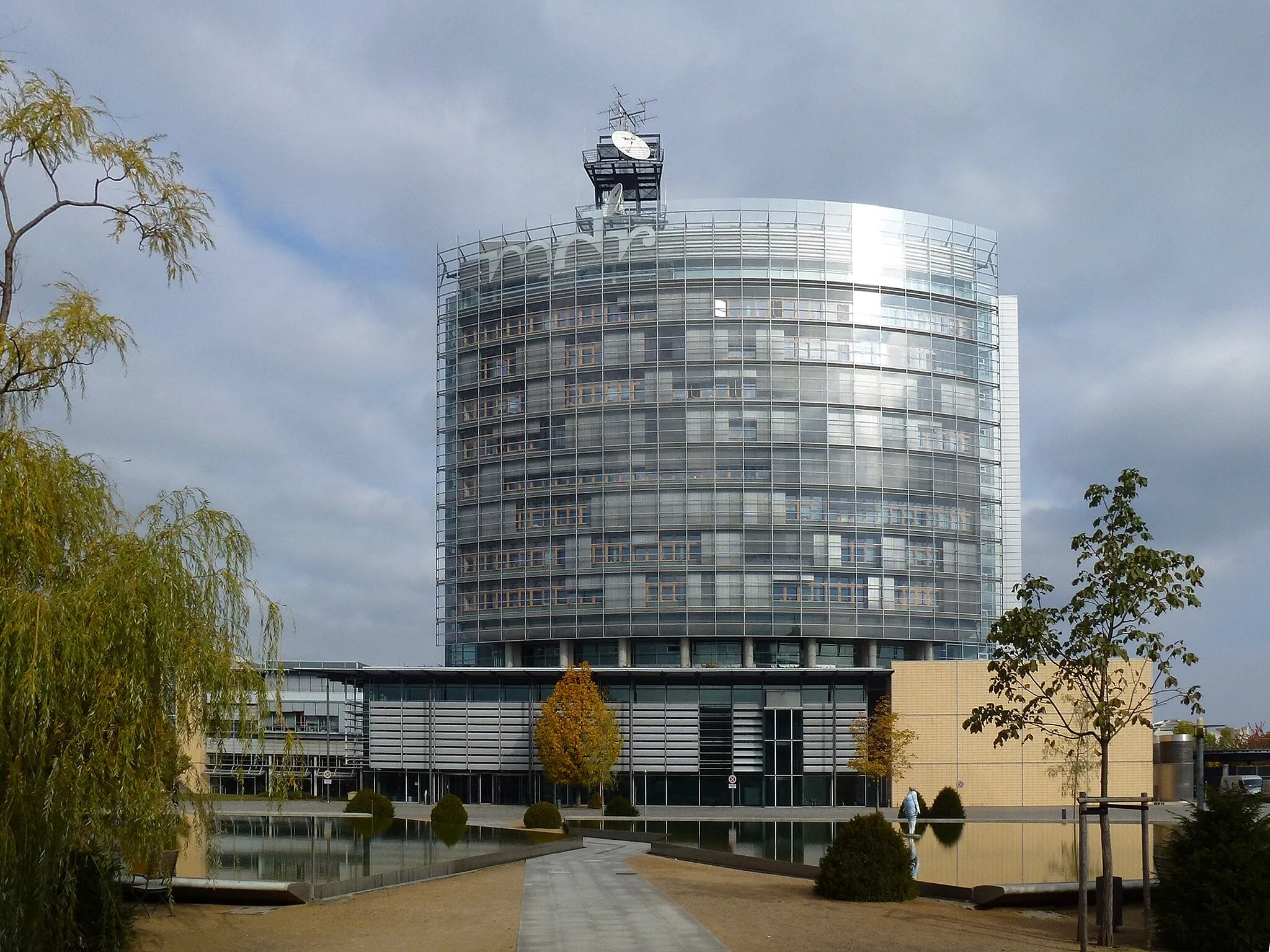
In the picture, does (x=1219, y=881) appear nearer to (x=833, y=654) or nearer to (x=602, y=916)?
(x=602, y=916)

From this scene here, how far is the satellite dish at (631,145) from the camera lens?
96.4m

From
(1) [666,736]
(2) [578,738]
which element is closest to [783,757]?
(1) [666,736]

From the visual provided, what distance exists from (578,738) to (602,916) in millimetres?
52357

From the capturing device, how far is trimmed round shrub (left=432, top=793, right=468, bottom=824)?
59.2 m

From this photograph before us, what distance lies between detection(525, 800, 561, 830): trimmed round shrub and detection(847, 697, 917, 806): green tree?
2425 centimetres

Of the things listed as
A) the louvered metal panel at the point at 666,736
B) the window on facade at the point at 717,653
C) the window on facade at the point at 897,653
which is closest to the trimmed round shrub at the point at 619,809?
the louvered metal panel at the point at 666,736

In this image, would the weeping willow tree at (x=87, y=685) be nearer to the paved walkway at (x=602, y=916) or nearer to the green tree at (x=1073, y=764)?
the paved walkway at (x=602, y=916)

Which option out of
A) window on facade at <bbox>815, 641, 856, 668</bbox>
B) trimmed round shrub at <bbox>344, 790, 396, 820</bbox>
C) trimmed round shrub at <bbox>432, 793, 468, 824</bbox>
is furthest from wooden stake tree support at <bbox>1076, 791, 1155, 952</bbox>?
window on facade at <bbox>815, 641, 856, 668</bbox>

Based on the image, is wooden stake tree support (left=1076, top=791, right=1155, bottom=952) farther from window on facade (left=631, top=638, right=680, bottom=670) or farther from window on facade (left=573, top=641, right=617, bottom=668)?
window on facade (left=573, top=641, right=617, bottom=668)

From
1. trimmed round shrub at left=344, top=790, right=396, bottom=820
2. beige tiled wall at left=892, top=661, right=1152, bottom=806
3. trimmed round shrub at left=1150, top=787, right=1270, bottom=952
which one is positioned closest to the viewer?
trimmed round shrub at left=1150, top=787, right=1270, bottom=952

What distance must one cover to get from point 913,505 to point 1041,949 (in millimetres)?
68524

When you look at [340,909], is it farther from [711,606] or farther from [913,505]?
[913,505]

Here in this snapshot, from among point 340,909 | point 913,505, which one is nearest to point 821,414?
point 913,505

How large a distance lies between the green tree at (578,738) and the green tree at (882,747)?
47.1ft
